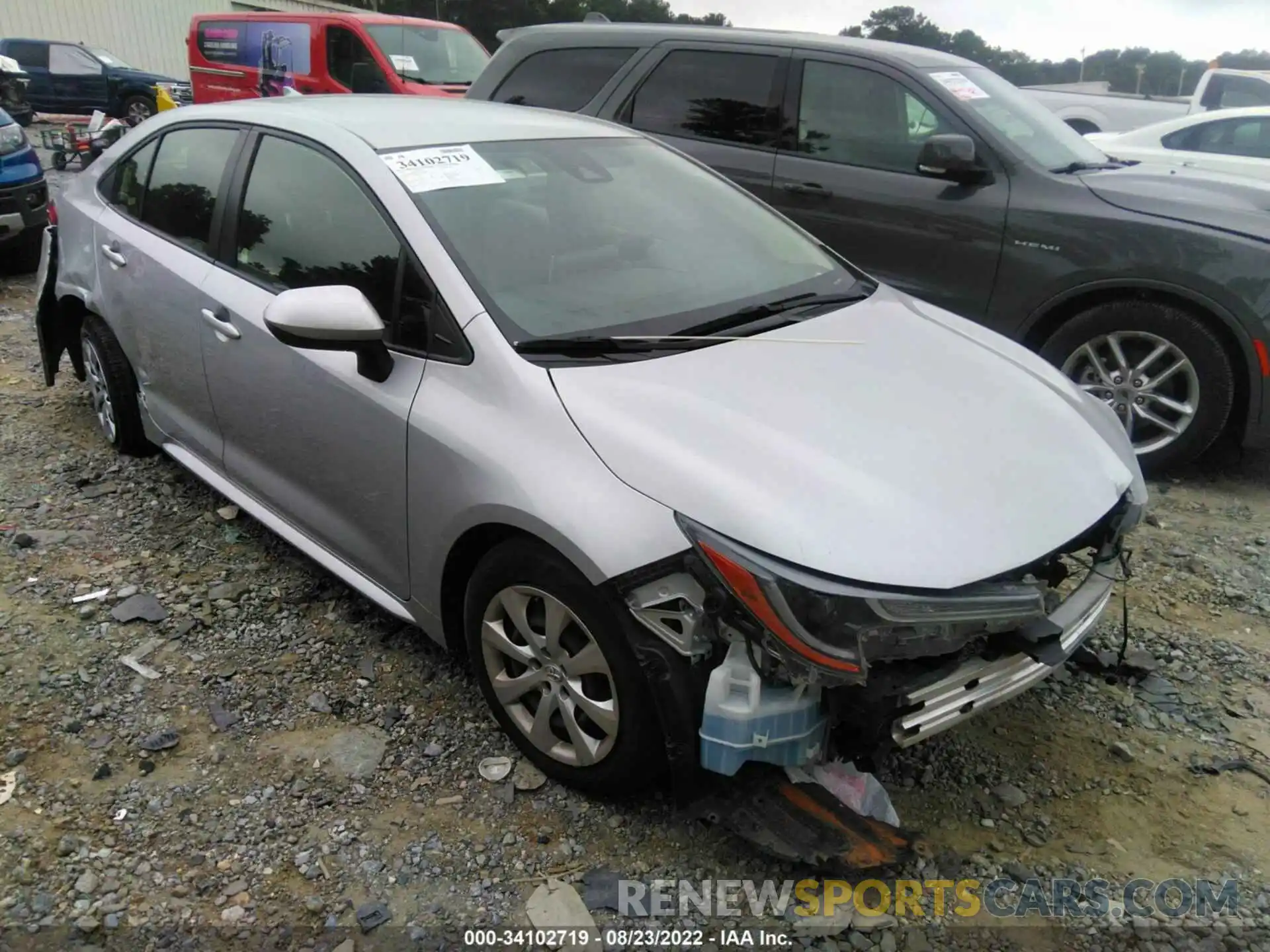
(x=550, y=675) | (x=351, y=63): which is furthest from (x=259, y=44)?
(x=550, y=675)

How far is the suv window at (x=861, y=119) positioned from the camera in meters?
4.87

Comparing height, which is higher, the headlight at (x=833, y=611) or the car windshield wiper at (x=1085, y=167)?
the car windshield wiper at (x=1085, y=167)

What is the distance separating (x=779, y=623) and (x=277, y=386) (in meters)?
1.81

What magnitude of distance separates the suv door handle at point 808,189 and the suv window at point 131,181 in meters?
3.01

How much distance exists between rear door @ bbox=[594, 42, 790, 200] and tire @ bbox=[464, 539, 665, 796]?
3433 mm

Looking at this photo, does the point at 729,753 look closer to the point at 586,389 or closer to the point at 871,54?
the point at 586,389

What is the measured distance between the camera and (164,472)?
4262mm

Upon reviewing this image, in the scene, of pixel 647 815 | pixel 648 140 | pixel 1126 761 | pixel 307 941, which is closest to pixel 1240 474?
pixel 1126 761

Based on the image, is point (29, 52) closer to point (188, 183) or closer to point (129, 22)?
point (129, 22)

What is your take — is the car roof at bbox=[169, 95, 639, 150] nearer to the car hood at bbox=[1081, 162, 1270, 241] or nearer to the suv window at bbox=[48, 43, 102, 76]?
the car hood at bbox=[1081, 162, 1270, 241]

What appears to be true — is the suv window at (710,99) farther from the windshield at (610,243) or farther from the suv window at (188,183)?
the suv window at (188,183)

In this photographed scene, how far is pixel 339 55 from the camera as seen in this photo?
38.1ft

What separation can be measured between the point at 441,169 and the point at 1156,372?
341 centimetres

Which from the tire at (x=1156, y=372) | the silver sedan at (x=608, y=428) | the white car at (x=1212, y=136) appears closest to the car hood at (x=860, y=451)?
the silver sedan at (x=608, y=428)
